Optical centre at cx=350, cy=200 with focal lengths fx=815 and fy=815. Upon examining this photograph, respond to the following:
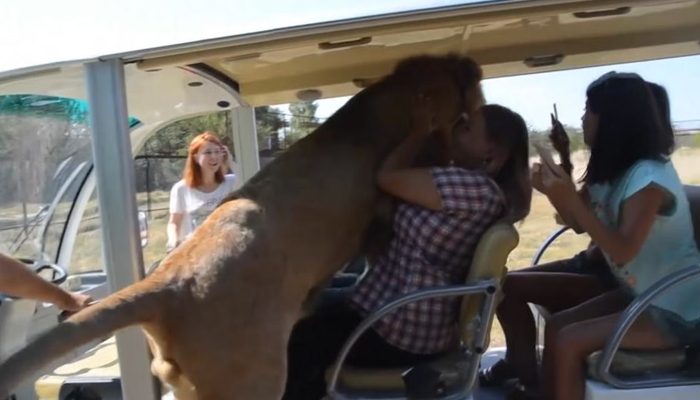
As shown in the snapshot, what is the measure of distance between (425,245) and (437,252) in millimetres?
42

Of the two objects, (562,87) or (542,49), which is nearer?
(542,49)

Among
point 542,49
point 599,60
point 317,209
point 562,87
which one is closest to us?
point 317,209

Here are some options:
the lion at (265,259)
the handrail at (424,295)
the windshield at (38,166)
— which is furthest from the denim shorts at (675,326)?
the windshield at (38,166)

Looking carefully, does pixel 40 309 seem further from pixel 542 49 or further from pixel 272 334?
pixel 542 49

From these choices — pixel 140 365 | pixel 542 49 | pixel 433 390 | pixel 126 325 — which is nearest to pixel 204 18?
pixel 126 325

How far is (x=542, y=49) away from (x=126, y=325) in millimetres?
1957

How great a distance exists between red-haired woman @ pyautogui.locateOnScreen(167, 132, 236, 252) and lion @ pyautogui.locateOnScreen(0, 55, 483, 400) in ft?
5.66

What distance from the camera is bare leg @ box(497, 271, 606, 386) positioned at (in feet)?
9.99

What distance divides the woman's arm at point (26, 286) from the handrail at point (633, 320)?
1558mm

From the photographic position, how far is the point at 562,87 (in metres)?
3.80

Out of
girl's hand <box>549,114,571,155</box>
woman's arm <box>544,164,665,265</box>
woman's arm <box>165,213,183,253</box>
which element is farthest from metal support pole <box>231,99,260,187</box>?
woman's arm <box>544,164,665,265</box>

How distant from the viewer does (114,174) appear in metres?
2.22

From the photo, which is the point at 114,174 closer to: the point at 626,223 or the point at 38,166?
the point at 38,166

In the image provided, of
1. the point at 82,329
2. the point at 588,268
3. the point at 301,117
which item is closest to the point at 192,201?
the point at 301,117
